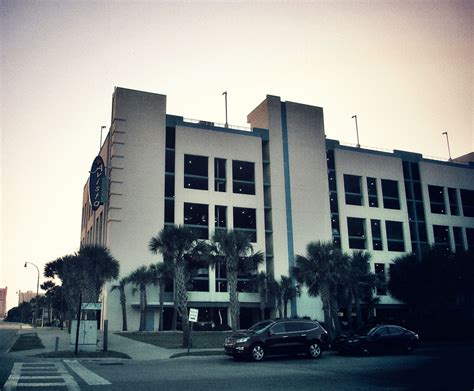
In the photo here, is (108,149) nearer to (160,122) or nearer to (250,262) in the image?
(160,122)

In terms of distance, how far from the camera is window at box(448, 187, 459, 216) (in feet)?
227

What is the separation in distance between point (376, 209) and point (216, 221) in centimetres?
2390

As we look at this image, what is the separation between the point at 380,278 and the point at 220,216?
68.2 feet

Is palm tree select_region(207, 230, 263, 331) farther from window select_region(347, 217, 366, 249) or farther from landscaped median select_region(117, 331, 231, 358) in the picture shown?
window select_region(347, 217, 366, 249)

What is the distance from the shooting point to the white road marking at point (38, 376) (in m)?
11.0

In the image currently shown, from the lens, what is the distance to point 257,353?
1827cm

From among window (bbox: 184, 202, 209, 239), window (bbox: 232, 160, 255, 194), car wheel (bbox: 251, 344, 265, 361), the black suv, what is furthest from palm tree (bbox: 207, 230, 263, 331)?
window (bbox: 232, 160, 255, 194)

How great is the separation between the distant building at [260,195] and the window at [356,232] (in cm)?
14

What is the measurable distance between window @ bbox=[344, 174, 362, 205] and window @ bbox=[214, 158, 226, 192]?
18500 mm

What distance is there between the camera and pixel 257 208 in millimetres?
56500

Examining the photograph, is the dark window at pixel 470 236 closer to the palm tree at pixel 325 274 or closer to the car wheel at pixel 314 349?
the palm tree at pixel 325 274

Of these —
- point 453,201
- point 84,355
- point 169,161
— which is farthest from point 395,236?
point 84,355

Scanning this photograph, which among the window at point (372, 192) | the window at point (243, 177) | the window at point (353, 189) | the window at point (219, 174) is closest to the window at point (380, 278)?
the window at point (372, 192)

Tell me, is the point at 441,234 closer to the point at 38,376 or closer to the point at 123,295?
the point at 123,295
